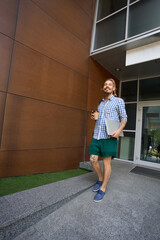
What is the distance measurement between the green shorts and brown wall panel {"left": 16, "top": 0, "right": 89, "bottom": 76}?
87.2 inches

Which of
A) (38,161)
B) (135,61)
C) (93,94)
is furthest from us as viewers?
(93,94)

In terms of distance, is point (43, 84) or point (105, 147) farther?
point (43, 84)

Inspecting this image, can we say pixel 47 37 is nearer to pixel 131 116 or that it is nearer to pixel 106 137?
pixel 106 137

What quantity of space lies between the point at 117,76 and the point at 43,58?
9.97 ft

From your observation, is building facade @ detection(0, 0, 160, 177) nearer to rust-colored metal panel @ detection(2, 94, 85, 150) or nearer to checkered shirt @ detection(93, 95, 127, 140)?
rust-colored metal panel @ detection(2, 94, 85, 150)

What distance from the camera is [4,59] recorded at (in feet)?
7.43

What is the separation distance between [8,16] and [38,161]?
8.81 ft

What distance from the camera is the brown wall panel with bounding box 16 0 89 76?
8.19 ft

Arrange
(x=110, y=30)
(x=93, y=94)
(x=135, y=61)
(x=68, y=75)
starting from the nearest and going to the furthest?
(x=68, y=75), (x=135, y=61), (x=110, y=30), (x=93, y=94)

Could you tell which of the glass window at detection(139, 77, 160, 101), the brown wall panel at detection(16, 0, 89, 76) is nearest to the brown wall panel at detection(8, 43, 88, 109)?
the brown wall panel at detection(16, 0, 89, 76)

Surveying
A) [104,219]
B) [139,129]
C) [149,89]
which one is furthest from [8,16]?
[139,129]

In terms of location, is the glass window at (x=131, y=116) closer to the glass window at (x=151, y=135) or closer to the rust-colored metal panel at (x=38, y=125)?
the glass window at (x=151, y=135)

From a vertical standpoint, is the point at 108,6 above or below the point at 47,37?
above

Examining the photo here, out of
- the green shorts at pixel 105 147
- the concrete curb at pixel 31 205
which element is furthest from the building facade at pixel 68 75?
the green shorts at pixel 105 147
